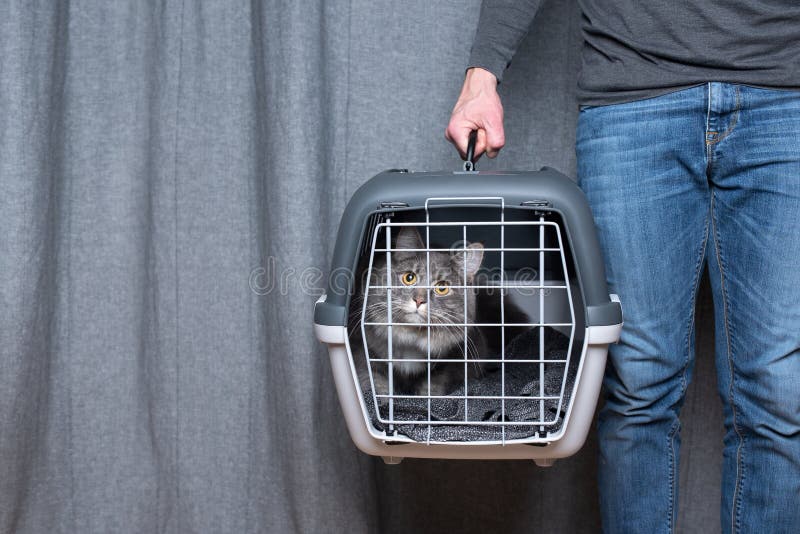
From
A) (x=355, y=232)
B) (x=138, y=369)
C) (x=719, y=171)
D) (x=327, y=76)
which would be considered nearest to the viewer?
(x=355, y=232)

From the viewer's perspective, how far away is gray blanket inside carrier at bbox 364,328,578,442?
92 cm

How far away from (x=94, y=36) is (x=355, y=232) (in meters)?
1.00

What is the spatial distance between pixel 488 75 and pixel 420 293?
0.41m

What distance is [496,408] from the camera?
1030mm

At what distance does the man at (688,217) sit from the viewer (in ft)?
3.09

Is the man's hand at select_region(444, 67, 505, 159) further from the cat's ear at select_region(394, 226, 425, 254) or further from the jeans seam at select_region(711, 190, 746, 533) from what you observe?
the jeans seam at select_region(711, 190, 746, 533)

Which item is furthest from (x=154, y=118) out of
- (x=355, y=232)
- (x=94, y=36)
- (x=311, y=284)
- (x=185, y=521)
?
(x=185, y=521)

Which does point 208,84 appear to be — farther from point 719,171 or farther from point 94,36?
point 719,171

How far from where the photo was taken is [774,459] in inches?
37.5

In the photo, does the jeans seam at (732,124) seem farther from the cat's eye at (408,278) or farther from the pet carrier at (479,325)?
the cat's eye at (408,278)

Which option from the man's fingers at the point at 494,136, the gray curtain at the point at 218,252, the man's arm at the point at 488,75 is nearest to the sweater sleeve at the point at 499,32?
the man's arm at the point at 488,75

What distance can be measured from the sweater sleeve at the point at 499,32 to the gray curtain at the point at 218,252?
0.35 meters

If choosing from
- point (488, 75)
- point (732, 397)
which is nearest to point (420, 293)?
point (488, 75)

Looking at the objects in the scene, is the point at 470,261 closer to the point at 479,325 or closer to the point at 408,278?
the point at 408,278
